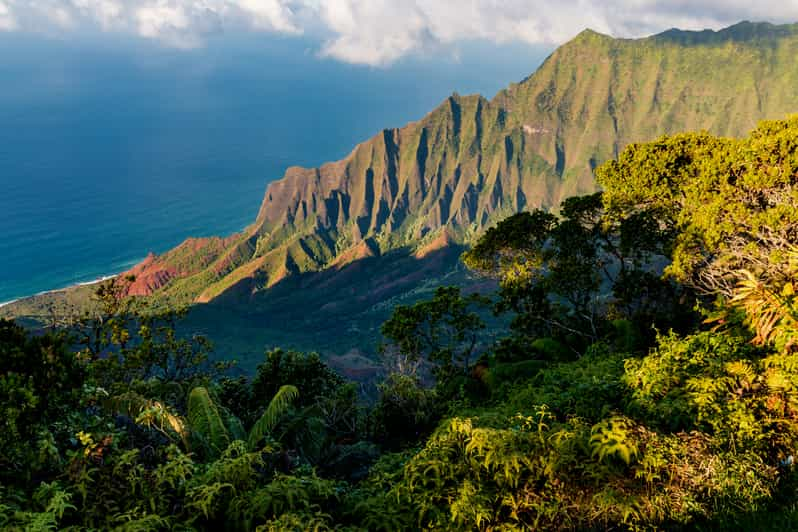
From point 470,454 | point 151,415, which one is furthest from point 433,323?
point 470,454

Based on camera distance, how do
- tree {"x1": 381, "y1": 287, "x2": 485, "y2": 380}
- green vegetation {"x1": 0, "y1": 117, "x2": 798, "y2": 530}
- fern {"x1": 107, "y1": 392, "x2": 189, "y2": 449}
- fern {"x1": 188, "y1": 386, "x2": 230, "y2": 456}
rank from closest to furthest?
green vegetation {"x1": 0, "y1": 117, "x2": 798, "y2": 530} → fern {"x1": 107, "y1": 392, "x2": 189, "y2": 449} → fern {"x1": 188, "y1": 386, "x2": 230, "y2": 456} → tree {"x1": 381, "y1": 287, "x2": 485, "y2": 380}

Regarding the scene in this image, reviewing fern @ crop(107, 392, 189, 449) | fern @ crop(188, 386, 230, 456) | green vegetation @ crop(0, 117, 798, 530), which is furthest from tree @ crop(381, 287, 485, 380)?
fern @ crop(107, 392, 189, 449)

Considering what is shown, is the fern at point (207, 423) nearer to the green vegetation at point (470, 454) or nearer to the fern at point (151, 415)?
the green vegetation at point (470, 454)

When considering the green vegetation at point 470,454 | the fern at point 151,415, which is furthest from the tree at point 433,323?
the fern at point 151,415

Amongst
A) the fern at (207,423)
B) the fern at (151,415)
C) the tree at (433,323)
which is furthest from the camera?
→ the tree at (433,323)

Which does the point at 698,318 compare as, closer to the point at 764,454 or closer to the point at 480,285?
the point at 764,454

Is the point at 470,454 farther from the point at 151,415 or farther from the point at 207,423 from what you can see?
the point at 207,423

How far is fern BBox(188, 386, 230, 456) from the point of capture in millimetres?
7285

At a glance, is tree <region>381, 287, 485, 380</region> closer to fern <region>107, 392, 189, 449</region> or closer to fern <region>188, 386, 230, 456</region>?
fern <region>188, 386, 230, 456</region>

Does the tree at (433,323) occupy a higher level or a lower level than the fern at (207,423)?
lower

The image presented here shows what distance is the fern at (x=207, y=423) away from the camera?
7.29 metres

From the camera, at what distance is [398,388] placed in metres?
14.4

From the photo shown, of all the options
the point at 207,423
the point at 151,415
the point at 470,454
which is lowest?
the point at 470,454

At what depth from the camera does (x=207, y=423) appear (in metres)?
7.98
